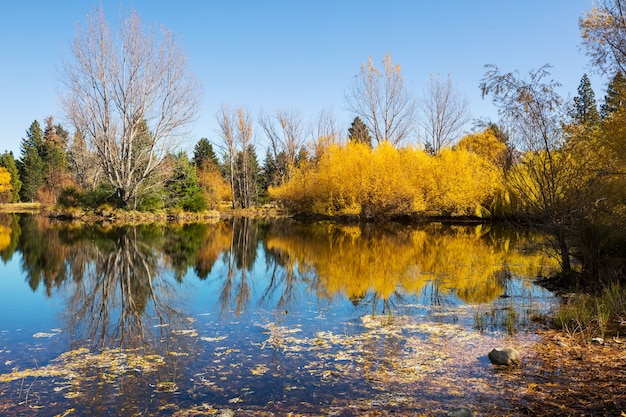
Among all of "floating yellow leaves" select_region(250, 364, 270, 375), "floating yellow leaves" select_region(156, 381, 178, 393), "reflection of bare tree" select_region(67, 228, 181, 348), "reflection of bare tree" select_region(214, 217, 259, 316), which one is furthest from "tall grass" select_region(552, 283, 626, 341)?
"reflection of bare tree" select_region(67, 228, 181, 348)

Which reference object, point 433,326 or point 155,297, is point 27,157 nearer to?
point 155,297

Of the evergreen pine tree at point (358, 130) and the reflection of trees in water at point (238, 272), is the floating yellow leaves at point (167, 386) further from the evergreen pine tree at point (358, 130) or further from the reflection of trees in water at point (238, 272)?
the evergreen pine tree at point (358, 130)

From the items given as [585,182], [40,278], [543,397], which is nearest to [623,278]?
[585,182]

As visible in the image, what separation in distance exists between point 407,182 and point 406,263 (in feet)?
54.2

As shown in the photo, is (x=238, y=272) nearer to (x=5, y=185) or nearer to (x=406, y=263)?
(x=406, y=263)

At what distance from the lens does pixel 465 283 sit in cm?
921

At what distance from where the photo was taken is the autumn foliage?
27.4 m

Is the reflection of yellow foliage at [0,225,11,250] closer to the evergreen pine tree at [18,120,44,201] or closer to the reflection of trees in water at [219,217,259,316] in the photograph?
the reflection of trees in water at [219,217,259,316]

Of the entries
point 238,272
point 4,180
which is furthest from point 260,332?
point 4,180

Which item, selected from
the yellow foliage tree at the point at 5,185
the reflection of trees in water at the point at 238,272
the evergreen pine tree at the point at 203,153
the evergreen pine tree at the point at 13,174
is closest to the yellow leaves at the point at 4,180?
the yellow foliage tree at the point at 5,185

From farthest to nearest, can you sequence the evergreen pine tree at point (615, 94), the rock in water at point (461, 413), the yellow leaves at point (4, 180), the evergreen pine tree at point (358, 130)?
1. the evergreen pine tree at point (358, 130)
2. the yellow leaves at point (4, 180)
3. the evergreen pine tree at point (615, 94)
4. the rock in water at point (461, 413)

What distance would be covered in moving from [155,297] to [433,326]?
16.1ft

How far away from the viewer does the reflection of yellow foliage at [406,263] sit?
886 centimetres

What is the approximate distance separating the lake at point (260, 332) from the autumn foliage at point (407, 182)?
14.9 meters
